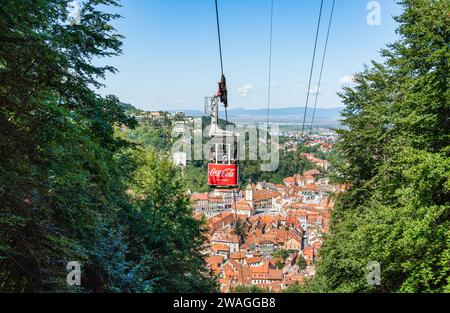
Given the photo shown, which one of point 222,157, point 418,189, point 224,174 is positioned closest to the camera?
point 418,189

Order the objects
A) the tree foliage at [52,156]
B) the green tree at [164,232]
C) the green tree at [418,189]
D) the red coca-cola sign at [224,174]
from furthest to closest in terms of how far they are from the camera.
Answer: the green tree at [164,232] < the red coca-cola sign at [224,174] < the green tree at [418,189] < the tree foliage at [52,156]

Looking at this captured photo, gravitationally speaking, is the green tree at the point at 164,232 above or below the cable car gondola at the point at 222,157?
below

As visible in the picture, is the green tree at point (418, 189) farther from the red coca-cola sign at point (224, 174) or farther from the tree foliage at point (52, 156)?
the tree foliage at point (52, 156)

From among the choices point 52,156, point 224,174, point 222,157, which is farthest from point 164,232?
point 52,156

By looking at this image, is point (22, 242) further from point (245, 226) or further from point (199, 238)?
point (245, 226)

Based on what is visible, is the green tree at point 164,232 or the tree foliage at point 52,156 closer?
the tree foliage at point 52,156

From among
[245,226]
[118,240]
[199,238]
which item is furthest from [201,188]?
[118,240]

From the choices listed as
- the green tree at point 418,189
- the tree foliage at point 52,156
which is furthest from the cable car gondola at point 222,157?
the green tree at point 418,189

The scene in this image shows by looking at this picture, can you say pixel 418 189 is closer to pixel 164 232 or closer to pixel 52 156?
pixel 52 156
